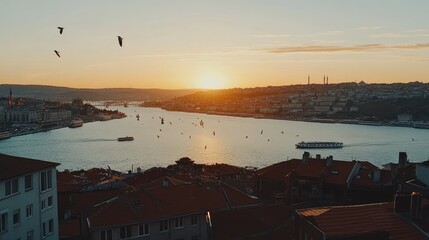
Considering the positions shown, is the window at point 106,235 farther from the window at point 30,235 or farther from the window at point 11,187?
the window at point 11,187

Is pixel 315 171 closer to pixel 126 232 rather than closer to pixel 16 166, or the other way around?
pixel 126 232

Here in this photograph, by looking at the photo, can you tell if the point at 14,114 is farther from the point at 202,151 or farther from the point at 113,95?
the point at 113,95

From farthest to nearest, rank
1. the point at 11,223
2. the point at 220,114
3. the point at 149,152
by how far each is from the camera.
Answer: the point at 220,114 → the point at 149,152 → the point at 11,223

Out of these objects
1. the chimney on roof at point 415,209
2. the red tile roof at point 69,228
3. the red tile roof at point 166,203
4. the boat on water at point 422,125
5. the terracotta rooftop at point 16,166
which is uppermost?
the terracotta rooftop at point 16,166

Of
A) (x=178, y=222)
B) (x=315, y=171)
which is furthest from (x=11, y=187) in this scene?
(x=315, y=171)

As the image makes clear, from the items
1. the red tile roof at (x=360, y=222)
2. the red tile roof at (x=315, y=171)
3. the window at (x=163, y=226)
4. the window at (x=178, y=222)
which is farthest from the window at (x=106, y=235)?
the red tile roof at (x=315, y=171)

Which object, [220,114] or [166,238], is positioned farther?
[220,114]

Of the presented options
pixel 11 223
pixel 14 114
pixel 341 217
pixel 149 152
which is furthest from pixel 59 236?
pixel 14 114

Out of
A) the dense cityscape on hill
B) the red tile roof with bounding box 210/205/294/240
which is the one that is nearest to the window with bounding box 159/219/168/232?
the red tile roof with bounding box 210/205/294/240
